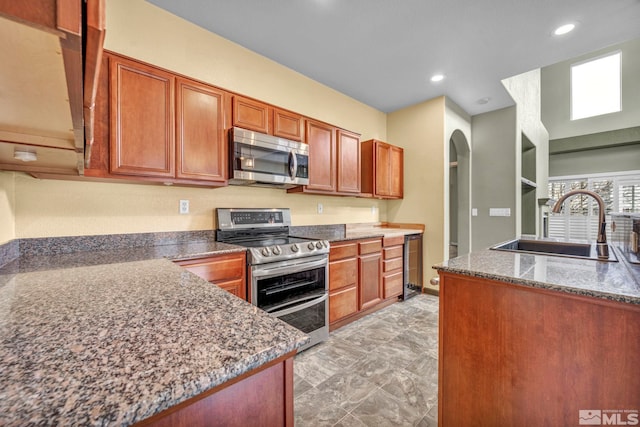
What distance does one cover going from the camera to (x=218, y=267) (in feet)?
5.86

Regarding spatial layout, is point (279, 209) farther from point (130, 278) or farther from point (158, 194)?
point (130, 278)

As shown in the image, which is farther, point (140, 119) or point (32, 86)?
point (140, 119)

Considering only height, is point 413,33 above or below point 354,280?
above

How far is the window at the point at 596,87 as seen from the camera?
6133 mm

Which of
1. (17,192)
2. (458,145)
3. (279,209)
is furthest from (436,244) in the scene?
(17,192)

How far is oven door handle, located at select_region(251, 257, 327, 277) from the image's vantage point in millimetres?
1927

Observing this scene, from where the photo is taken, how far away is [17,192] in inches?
64.1

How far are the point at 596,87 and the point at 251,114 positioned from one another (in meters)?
8.62

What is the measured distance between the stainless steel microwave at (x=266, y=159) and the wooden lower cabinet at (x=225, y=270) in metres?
0.66

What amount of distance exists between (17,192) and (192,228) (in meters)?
1.02

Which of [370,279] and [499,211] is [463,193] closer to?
[499,211]

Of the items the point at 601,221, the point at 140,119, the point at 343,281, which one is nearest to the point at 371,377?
the point at 343,281

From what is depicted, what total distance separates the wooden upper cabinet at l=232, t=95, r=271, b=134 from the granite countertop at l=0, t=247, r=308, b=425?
1586mm

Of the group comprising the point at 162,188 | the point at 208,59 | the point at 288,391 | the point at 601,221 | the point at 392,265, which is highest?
the point at 208,59
